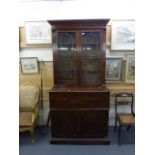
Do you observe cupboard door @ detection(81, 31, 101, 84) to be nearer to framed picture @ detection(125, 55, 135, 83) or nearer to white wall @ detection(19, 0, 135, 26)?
white wall @ detection(19, 0, 135, 26)

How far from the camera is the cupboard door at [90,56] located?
3.23 meters

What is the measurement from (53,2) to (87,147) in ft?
8.39

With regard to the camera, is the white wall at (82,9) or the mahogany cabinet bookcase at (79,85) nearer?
the mahogany cabinet bookcase at (79,85)

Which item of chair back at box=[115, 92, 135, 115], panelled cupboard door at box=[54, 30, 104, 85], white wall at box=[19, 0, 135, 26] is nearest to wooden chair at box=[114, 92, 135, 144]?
chair back at box=[115, 92, 135, 115]

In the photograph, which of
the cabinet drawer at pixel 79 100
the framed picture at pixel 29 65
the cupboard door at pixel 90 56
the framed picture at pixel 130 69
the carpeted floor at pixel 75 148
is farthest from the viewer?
the framed picture at pixel 29 65

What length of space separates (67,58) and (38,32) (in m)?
0.80

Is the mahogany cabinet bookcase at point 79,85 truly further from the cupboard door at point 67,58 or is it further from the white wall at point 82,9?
the white wall at point 82,9

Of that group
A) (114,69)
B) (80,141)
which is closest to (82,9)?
(114,69)

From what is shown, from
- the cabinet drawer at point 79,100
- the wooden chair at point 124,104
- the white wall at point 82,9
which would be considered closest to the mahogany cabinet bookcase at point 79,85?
the cabinet drawer at point 79,100

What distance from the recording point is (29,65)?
12.2 feet

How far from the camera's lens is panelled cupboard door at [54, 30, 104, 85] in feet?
10.6

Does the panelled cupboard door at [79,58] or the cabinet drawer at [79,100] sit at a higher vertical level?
the panelled cupboard door at [79,58]

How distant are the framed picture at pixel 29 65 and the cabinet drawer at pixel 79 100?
0.88 meters
